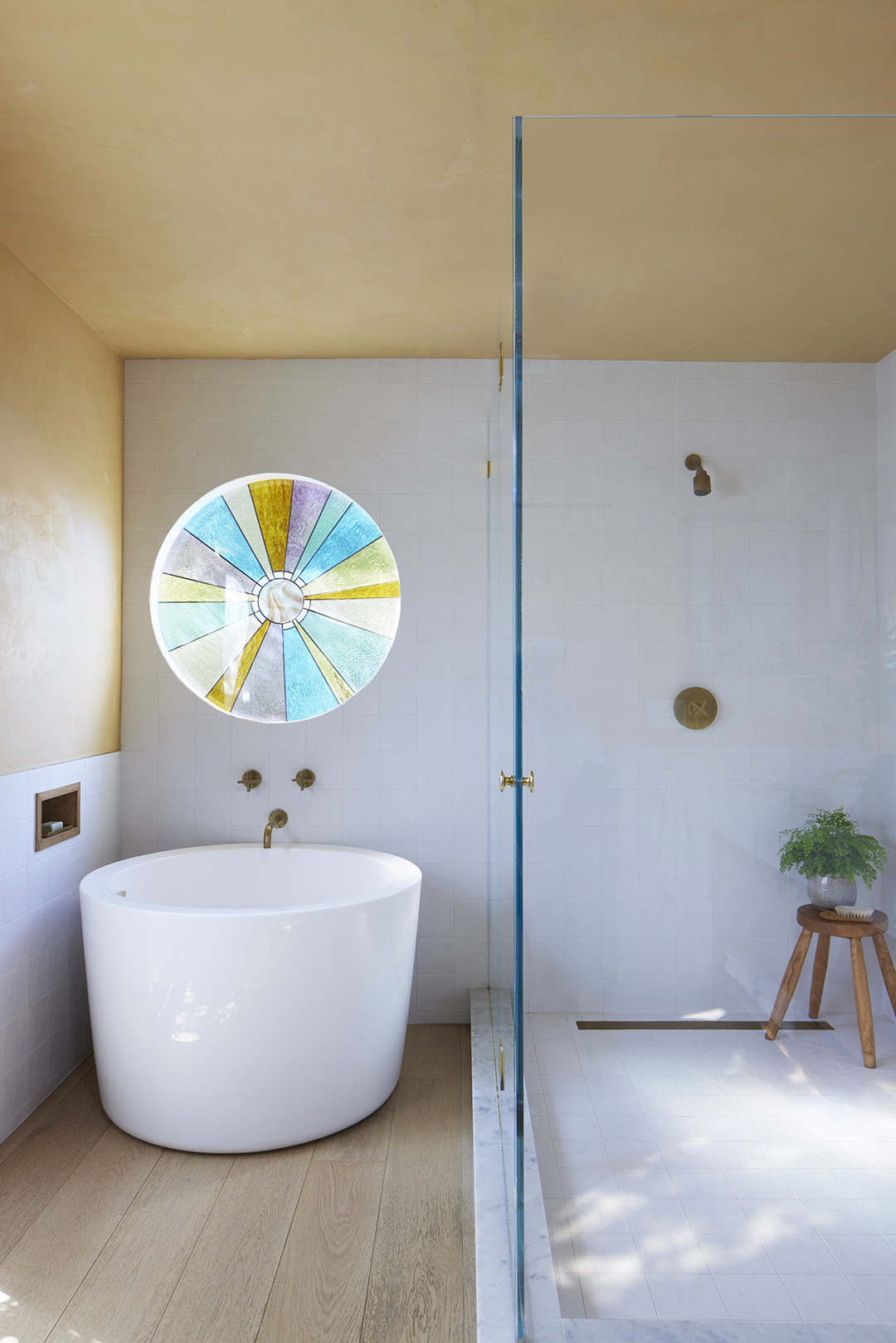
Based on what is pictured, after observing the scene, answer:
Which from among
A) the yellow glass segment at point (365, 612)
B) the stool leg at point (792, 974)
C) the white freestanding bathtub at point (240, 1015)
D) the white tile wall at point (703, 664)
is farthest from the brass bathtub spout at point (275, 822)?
the stool leg at point (792, 974)

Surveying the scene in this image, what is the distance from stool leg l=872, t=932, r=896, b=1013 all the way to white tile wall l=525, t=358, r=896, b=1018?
1 centimetres

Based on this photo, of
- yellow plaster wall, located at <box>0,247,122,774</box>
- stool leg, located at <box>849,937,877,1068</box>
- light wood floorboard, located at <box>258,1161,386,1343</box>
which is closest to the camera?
stool leg, located at <box>849,937,877,1068</box>

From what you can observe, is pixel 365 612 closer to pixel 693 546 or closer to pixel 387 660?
pixel 387 660

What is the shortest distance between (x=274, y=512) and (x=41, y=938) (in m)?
1.75

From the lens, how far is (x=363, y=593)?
328 centimetres

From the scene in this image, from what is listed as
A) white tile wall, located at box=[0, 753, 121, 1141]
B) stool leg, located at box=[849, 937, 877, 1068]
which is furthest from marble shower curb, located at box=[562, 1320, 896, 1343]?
white tile wall, located at box=[0, 753, 121, 1141]

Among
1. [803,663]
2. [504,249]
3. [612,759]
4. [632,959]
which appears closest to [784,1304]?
[632,959]

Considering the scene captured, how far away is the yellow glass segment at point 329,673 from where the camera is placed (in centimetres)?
326

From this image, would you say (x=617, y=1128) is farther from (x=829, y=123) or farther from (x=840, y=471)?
(x=829, y=123)

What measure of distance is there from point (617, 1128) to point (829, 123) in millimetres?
1484

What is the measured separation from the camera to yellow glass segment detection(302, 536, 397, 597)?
3229 mm

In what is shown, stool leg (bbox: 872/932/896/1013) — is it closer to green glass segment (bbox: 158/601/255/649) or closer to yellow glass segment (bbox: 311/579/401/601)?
yellow glass segment (bbox: 311/579/401/601)

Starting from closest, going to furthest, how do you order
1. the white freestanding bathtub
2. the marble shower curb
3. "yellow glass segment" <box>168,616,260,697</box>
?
1. the marble shower curb
2. the white freestanding bathtub
3. "yellow glass segment" <box>168,616,260,697</box>

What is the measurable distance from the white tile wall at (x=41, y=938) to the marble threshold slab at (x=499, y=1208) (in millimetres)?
1324
